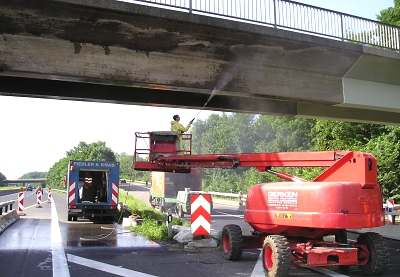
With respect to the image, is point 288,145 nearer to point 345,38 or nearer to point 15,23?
point 345,38

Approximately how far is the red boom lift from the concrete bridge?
3.58 m

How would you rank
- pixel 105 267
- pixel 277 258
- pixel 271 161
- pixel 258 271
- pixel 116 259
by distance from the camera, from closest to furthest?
pixel 277 258 → pixel 258 271 → pixel 105 267 → pixel 271 161 → pixel 116 259

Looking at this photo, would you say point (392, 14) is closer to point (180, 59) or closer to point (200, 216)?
point (180, 59)

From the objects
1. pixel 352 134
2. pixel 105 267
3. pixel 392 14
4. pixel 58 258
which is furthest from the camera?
pixel 352 134

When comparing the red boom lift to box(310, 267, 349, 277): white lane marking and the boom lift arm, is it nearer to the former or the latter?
the boom lift arm

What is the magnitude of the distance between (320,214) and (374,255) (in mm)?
1456

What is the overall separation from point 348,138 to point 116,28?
23370mm

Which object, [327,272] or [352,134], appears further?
[352,134]

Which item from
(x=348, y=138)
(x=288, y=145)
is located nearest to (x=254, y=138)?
(x=288, y=145)

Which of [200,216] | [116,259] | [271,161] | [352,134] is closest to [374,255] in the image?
[271,161]

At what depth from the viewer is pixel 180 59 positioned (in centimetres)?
1116

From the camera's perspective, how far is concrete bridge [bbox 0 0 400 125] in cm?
966

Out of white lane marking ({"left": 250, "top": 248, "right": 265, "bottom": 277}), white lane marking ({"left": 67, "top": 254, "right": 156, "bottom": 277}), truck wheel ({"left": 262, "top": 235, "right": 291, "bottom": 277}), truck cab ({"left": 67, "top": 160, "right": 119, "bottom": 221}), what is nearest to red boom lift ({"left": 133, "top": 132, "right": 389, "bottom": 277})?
truck wheel ({"left": 262, "top": 235, "right": 291, "bottom": 277})

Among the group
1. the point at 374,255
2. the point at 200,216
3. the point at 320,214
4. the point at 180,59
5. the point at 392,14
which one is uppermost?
the point at 392,14
